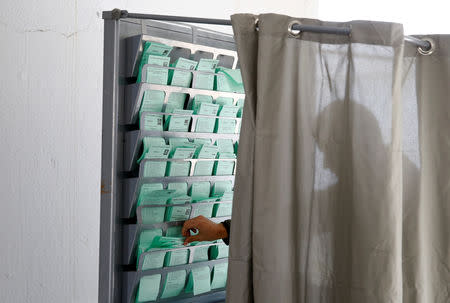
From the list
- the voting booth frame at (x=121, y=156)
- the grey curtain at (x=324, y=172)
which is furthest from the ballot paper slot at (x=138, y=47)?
the grey curtain at (x=324, y=172)

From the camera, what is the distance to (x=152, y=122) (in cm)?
145

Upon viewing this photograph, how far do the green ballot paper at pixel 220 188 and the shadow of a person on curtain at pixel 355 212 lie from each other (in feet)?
1.18

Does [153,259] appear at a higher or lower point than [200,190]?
lower

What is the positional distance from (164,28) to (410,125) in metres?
0.76

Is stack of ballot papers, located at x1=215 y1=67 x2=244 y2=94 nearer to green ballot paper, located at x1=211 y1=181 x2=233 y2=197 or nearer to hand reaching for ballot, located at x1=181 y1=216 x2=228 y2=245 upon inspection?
green ballot paper, located at x1=211 y1=181 x2=233 y2=197

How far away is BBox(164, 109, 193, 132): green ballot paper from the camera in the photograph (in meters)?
1.48

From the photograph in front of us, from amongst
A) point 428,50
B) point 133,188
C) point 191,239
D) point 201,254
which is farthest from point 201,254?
point 428,50

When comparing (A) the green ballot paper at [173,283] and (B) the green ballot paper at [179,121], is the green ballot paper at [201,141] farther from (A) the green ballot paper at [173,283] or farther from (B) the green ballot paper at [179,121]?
(A) the green ballot paper at [173,283]

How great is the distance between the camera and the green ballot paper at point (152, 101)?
1434 mm

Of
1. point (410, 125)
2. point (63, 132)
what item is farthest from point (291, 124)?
point (63, 132)

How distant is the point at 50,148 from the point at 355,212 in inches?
41.8

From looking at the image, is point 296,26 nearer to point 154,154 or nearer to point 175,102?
point 175,102

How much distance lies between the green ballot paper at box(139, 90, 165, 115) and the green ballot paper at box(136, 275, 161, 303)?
476mm

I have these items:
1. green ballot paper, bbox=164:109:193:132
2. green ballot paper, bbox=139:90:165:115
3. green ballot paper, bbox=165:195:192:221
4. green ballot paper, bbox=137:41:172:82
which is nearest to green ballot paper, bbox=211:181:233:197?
green ballot paper, bbox=165:195:192:221
